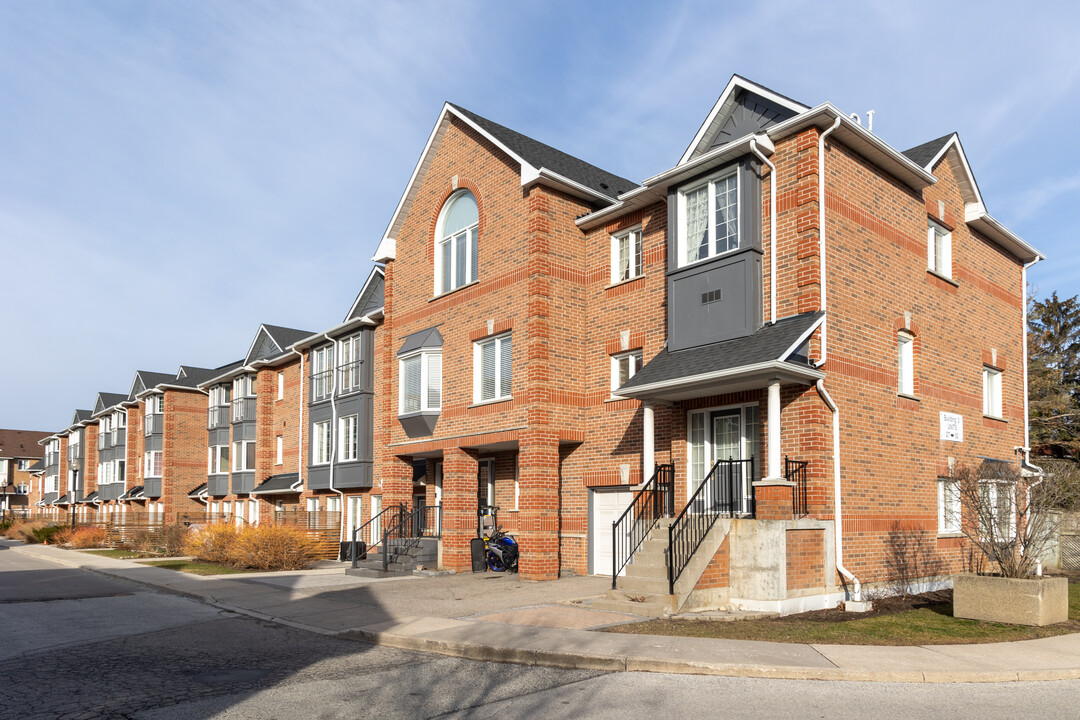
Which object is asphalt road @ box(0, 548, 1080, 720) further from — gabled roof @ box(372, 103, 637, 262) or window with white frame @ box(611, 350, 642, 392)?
gabled roof @ box(372, 103, 637, 262)

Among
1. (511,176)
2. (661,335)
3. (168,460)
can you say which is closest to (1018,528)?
(661,335)

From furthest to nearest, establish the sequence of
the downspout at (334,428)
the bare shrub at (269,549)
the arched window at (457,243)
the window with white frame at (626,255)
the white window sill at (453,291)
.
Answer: the downspout at (334,428) < the bare shrub at (269,549) < the arched window at (457,243) < the white window sill at (453,291) < the window with white frame at (626,255)

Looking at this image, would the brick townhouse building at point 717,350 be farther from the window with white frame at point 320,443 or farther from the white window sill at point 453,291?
the window with white frame at point 320,443

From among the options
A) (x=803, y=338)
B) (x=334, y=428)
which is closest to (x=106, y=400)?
(x=334, y=428)

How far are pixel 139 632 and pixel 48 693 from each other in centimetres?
449

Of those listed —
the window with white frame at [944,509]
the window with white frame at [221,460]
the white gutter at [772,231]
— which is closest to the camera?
the white gutter at [772,231]

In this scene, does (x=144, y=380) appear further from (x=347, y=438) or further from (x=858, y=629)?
(x=858, y=629)

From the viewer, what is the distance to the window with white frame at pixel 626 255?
18.9 m

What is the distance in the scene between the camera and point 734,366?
13742mm

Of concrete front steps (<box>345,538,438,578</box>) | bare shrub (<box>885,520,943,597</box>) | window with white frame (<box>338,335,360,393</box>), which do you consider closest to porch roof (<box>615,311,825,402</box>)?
bare shrub (<box>885,520,943,597</box>)

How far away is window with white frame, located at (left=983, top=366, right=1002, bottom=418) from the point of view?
20.0 meters

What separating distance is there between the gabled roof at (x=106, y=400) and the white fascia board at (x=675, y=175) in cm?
5278

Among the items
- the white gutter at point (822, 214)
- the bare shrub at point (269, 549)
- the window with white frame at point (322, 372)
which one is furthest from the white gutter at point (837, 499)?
the window with white frame at point (322, 372)

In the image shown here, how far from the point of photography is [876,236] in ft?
52.9
